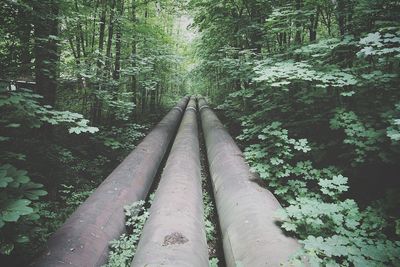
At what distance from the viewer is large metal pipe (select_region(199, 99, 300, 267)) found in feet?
7.53

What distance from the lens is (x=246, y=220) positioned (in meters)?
2.81

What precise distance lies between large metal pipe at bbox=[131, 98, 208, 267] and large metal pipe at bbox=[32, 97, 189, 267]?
420mm

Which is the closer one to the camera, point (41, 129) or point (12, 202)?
point (12, 202)

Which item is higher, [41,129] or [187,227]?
[41,129]

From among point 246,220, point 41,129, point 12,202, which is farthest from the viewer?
point 41,129

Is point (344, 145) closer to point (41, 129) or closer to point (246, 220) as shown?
point (246, 220)

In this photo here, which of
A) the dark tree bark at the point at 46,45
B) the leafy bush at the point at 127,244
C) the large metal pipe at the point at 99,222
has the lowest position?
the leafy bush at the point at 127,244

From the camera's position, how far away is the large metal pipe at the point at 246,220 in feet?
7.53

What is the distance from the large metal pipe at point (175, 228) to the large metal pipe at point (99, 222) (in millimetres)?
420

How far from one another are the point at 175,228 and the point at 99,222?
36.0 inches

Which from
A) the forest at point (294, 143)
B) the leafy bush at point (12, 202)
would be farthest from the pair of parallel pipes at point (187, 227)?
the leafy bush at point (12, 202)

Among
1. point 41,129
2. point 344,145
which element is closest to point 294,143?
point 344,145

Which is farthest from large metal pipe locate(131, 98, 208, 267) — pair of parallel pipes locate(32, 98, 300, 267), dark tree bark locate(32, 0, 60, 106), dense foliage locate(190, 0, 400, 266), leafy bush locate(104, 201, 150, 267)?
dark tree bark locate(32, 0, 60, 106)

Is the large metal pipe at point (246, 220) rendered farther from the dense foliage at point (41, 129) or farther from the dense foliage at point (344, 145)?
the dense foliage at point (41, 129)
